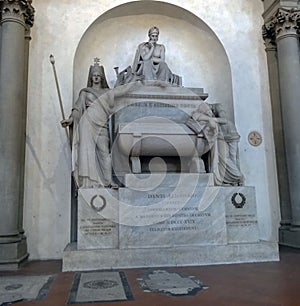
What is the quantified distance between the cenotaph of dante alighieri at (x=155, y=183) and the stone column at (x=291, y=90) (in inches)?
51.5

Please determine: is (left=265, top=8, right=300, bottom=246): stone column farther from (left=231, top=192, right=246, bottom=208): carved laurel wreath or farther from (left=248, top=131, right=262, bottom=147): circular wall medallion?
(left=231, top=192, right=246, bottom=208): carved laurel wreath

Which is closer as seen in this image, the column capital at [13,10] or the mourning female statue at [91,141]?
the mourning female statue at [91,141]

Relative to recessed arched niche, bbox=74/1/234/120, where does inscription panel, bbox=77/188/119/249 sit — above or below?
below

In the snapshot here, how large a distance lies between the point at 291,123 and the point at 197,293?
427cm

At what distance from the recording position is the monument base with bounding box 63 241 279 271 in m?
4.92

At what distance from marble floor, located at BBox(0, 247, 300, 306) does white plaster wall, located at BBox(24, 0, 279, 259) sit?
46.1 inches

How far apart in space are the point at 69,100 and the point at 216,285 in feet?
14.4

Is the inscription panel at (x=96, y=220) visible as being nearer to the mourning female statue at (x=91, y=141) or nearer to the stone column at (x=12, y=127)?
the mourning female statue at (x=91, y=141)

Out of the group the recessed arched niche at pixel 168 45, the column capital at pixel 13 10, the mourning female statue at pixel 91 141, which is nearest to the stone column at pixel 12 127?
the column capital at pixel 13 10

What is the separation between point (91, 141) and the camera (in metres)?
5.50

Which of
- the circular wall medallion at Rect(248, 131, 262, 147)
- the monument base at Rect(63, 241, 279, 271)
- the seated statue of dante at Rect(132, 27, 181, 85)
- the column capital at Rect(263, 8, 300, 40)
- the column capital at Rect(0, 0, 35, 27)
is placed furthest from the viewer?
the circular wall medallion at Rect(248, 131, 262, 147)

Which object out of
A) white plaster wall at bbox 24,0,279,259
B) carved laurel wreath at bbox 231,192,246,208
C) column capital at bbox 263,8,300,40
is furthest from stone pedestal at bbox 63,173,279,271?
column capital at bbox 263,8,300,40

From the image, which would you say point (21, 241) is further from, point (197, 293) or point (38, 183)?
point (197, 293)

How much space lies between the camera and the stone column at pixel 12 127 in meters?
5.52
